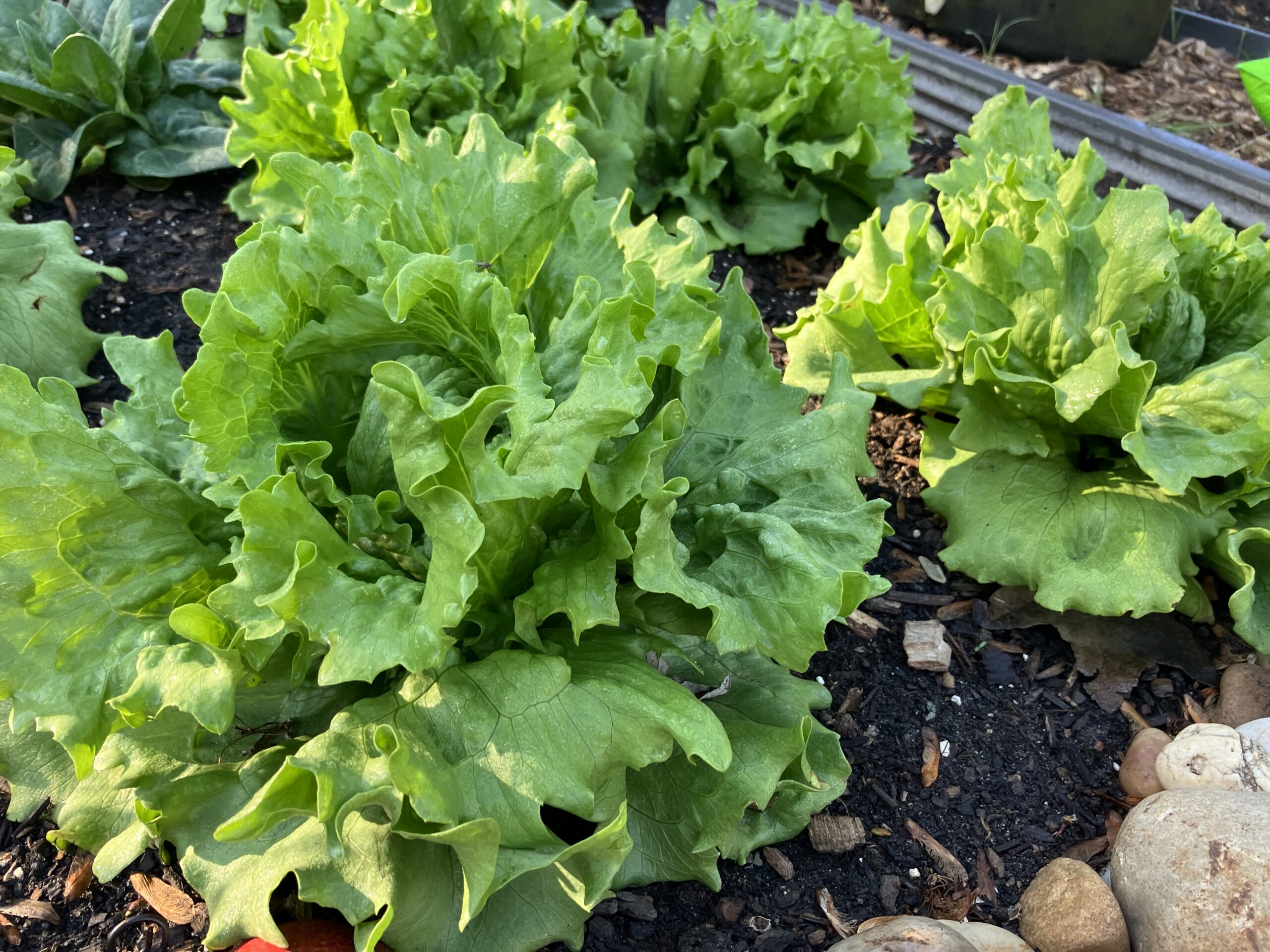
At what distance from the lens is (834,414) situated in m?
2.63

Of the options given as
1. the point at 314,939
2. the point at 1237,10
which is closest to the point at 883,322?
the point at 314,939

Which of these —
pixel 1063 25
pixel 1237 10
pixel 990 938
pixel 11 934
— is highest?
pixel 1237 10

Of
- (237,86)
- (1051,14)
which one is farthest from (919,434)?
(1051,14)

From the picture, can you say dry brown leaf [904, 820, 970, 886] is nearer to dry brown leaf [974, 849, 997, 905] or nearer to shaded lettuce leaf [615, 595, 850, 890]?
dry brown leaf [974, 849, 997, 905]

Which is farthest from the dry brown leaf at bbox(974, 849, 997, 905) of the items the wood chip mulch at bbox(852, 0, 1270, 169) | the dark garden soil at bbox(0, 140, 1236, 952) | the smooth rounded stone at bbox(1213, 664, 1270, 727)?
the wood chip mulch at bbox(852, 0, 1270, 169)

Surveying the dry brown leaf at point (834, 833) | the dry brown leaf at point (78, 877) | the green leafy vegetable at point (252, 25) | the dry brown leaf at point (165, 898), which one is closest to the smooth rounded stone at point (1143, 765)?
the dry brown leaf at point (834, 833)

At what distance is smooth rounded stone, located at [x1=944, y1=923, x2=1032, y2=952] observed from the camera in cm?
240

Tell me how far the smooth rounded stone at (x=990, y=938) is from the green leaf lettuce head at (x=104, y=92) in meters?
4.38

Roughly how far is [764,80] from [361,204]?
289cm

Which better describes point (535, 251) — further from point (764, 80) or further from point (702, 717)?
point (764, 80)

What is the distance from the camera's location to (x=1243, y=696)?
Answer: 3.12 metres

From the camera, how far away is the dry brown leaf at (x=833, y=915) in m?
2.54

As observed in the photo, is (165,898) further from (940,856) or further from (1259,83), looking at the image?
(1259,83)

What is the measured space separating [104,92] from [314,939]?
13.3 feet
